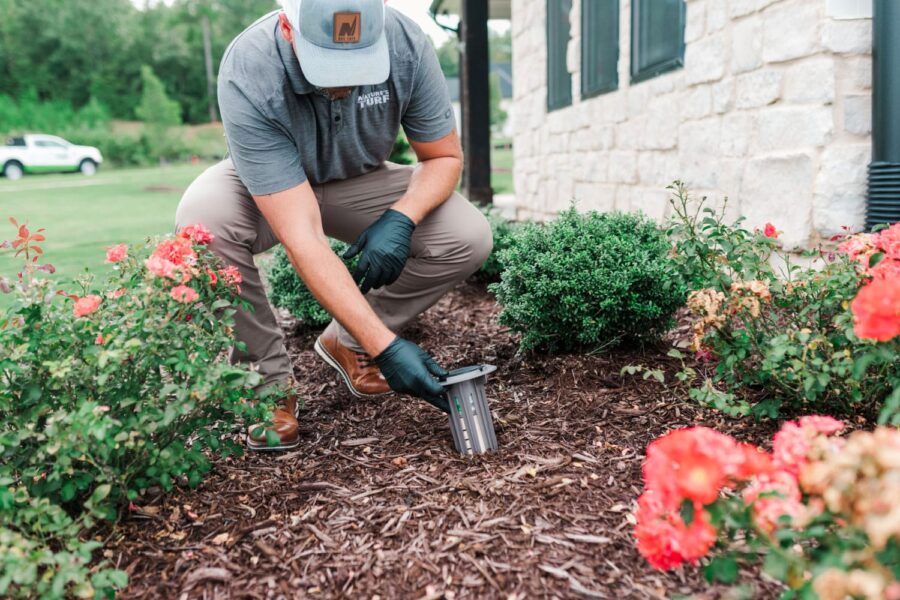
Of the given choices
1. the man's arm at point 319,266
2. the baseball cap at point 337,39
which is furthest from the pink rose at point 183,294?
the baseball cap at point 337,39

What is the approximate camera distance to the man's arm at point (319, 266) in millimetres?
2055

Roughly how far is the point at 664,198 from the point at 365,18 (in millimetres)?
2586

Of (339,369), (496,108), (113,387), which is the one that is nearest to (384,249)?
(339,369)

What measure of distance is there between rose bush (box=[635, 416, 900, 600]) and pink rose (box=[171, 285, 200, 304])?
110 centimetres

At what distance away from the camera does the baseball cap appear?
1.97 meters

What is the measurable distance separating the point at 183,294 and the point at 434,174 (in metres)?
1.21

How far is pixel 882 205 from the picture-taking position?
2.49 m

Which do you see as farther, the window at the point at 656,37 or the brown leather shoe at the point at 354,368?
the window at the point at 656,37

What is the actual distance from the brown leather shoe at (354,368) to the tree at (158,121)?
2857 centimetres

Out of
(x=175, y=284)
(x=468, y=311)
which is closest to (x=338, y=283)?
(x=175, y=284)

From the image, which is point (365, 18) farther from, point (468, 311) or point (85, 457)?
point (468, 311)

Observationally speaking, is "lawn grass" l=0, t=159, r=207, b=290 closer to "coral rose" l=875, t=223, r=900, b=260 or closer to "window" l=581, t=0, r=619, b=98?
"window" l=581, t=0, r=619, b=98

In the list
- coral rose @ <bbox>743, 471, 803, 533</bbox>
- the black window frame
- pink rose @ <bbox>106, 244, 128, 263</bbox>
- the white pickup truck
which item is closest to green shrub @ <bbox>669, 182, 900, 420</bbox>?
coral rose @ <bbox>743, 471, 803, 533</bbox>

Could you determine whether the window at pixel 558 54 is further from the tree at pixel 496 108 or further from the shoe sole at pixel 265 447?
the tree at pixel 496 108
